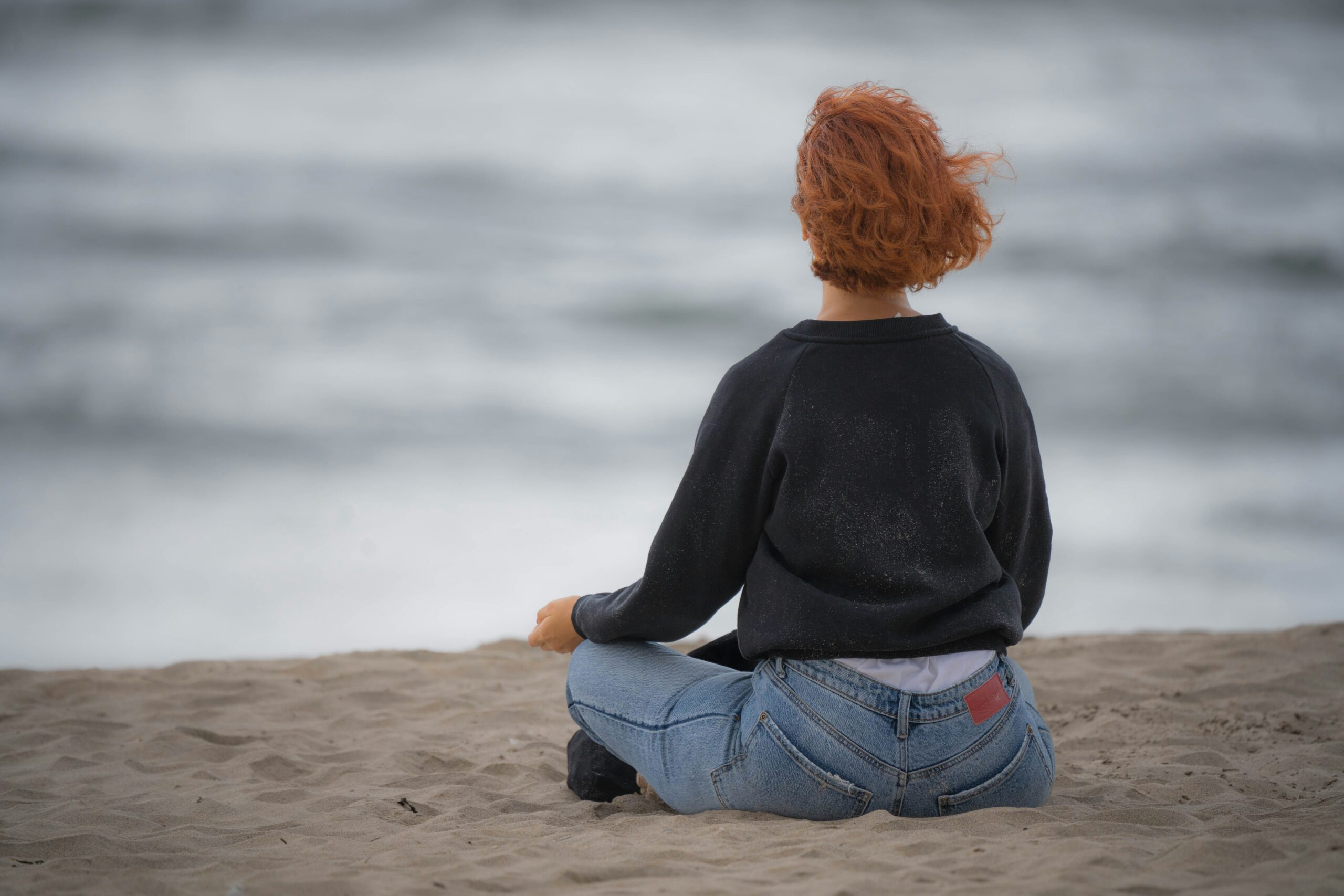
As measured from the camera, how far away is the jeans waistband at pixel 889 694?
1.73m

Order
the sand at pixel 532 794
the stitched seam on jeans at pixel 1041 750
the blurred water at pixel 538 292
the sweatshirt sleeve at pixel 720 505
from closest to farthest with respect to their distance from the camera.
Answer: the sand at pixel 532 794, the sweatshirt sleeve at pixel 720 505, the stitched seam on jeans at pixel 1041 750, the blurred water at pixel 538 292

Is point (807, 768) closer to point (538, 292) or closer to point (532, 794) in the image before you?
point (532, 794)

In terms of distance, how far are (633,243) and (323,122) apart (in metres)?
4.02

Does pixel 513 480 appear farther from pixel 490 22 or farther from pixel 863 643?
pixel 490 22

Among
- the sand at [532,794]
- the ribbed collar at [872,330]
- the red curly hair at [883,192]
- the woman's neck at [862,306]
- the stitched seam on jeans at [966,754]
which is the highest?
the red curly hair at [883,192]

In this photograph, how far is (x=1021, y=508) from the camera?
1.91 meters

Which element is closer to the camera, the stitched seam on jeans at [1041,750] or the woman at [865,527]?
the woman at [865,527]

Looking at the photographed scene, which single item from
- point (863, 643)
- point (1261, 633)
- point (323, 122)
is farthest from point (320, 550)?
point (323, 122)

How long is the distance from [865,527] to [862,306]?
385mm

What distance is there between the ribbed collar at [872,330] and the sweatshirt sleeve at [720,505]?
1.5 inches

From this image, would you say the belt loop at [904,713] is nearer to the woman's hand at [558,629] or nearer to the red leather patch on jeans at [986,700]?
the red leather patch on jeans at [986,700]

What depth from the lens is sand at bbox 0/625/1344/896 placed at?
5.45ft

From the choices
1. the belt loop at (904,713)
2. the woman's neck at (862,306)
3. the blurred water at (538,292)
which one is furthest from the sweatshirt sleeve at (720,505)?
the blurred water at (538,292)

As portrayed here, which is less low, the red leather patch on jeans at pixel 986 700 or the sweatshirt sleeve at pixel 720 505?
the sweatshirt sleeve at pixel 720 505
